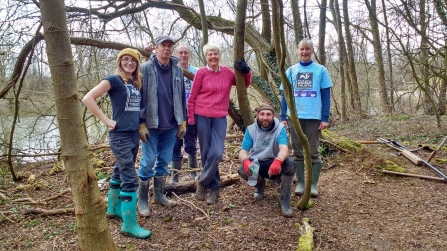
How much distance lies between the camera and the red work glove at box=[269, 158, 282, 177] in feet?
10.5

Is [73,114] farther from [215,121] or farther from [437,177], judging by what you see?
[437,177]

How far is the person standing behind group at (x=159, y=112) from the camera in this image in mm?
3139

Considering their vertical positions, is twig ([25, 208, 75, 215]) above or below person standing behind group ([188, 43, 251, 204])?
below

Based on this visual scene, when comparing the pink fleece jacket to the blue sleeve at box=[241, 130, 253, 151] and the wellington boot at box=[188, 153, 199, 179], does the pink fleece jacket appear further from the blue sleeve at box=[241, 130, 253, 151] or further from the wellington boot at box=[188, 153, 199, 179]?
the wellington boot at box=[188, 153, 199, 179]

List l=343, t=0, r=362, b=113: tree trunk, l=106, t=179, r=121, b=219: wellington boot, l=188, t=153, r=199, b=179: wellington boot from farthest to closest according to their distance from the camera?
l=343, t=0, r=362, b=113: tree trunk, l=188, t=153, r=199, b=179: wellington boot, l=106, t=179, r=121, b=219: wellington boot

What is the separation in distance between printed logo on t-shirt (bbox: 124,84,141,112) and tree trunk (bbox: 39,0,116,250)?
2.86 feet

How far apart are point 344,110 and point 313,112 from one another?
8.25 m

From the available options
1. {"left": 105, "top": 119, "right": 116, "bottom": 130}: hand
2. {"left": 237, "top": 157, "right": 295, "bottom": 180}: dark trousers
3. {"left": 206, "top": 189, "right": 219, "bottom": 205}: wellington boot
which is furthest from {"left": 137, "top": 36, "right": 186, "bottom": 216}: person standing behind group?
{"left": 237, "top": 157, "right": 295, "bottom": 180}: dark trousers

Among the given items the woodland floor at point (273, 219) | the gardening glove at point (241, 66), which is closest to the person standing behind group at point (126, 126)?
the woodland floor at point (273, 219)

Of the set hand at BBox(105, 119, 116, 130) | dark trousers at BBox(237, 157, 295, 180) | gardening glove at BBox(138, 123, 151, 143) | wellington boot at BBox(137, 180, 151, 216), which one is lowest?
wellington boot at BBox(137, 180, 151, 216)

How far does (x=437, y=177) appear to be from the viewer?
4.45m

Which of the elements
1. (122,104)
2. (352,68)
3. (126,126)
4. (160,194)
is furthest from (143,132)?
(352,68)

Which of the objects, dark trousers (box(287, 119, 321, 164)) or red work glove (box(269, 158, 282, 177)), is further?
dark trousers (box(287, 119, 321, 164))

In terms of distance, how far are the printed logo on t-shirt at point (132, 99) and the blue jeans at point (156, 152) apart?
0.37 metres
